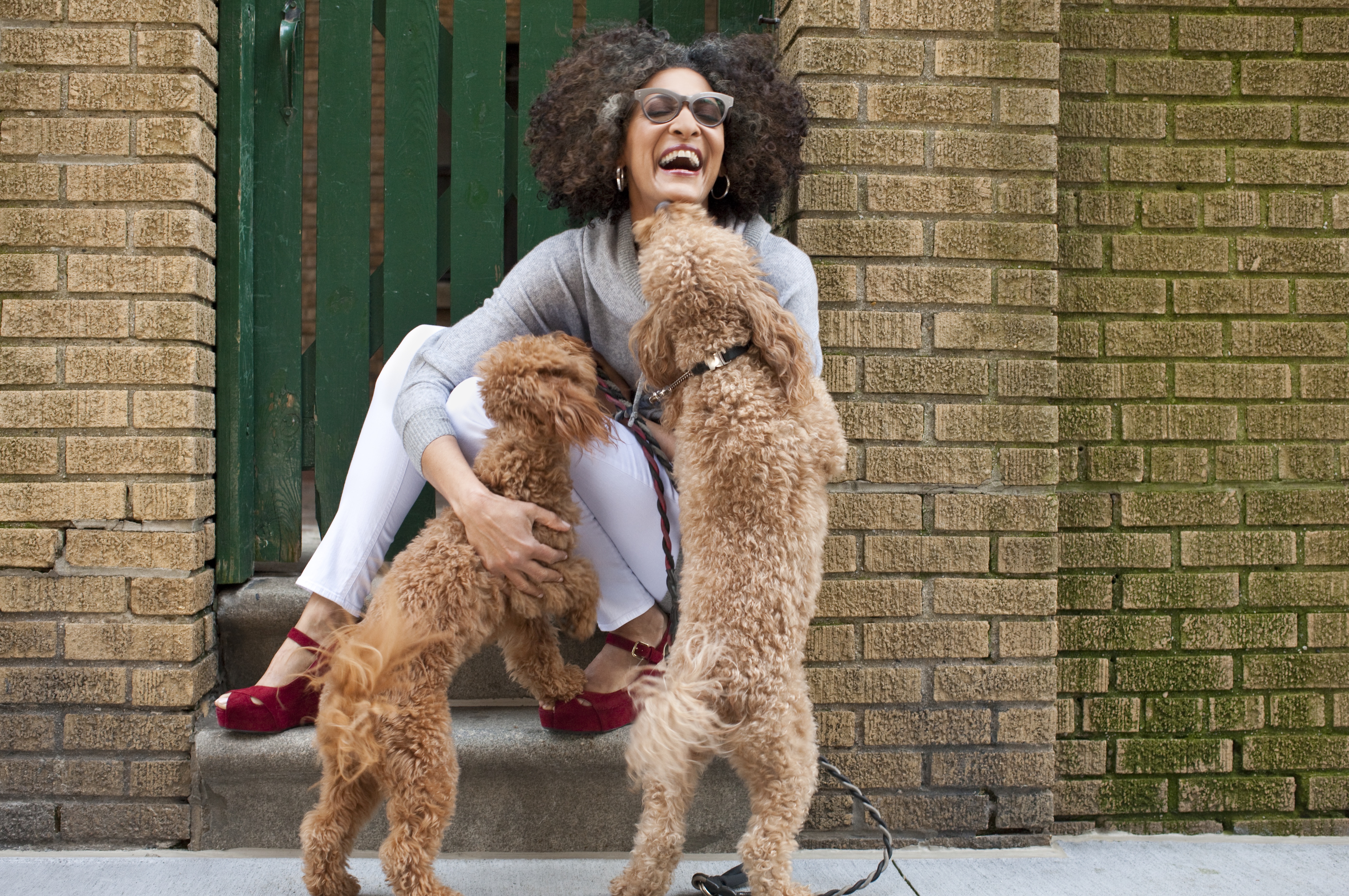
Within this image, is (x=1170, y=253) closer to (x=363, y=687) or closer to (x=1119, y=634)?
(x=1119, y=634)

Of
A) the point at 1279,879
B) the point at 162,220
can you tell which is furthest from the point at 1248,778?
the point at 162,220

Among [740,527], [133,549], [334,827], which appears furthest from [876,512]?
[133,549]

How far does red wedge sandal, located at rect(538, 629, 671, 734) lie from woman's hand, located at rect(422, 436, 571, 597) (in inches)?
18.6

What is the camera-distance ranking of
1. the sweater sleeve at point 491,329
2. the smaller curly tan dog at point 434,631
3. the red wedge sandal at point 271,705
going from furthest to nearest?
the red wedge sandal at point 271,705 → the sweater sleeve at point 491,329 → the smaller curly tan dog at point 434,631

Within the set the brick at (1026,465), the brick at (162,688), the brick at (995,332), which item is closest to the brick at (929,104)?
the brick at (995,332)

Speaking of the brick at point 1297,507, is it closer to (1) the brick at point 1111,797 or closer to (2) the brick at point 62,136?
(1) the brick at point 1111,797

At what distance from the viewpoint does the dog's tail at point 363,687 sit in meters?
1.71

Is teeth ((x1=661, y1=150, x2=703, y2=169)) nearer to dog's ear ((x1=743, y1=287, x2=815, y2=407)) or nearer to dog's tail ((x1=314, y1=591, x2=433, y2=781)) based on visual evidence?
dog's ear ((x1=743, y1=287, x2=815, y2=407))

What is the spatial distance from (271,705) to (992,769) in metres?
1.98

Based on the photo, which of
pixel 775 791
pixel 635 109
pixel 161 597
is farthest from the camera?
pixel 161 597

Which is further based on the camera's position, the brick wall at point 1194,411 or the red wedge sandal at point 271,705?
the brick wall at point 1194,411

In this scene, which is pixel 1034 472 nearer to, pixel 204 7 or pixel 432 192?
pixel 432 192

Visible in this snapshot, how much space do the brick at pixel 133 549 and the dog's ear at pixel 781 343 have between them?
1.73 meters

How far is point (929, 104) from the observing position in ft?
8.02
